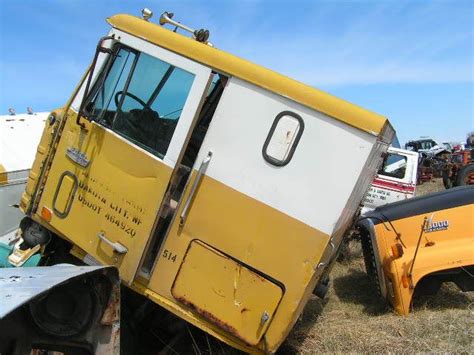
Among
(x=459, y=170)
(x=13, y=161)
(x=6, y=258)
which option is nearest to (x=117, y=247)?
(x=6, y=258)

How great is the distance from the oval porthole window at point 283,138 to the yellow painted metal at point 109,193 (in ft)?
2.65

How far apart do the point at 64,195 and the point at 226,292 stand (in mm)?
1657

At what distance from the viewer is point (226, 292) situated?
3.52 metres

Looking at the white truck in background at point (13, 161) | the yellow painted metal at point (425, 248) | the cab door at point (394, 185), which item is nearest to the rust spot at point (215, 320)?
the yellow painted metal at point (425, 248)

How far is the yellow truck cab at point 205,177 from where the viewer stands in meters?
3.39

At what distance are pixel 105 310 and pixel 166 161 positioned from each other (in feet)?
4.41

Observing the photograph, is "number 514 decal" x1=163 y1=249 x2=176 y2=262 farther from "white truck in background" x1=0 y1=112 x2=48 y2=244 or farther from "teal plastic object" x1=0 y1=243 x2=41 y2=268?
"white truck in background" x1=0 y1=112 x2=48 y2=244

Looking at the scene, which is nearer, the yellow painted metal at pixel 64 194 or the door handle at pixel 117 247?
the door handle at pixel 117 247

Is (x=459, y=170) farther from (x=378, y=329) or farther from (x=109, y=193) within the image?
(x=109, y=193)

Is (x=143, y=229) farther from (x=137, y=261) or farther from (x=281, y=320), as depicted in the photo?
(x=281, y=320)

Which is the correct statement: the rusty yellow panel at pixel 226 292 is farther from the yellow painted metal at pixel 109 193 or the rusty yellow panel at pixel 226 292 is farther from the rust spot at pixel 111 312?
the rust spot at pixel 111 312

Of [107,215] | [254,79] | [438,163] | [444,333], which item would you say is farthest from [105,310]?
[438,163]

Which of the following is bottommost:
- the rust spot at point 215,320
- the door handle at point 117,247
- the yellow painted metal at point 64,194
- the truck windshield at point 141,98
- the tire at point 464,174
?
the rust spot at point 215,320

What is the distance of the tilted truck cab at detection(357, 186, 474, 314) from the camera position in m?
4.79
